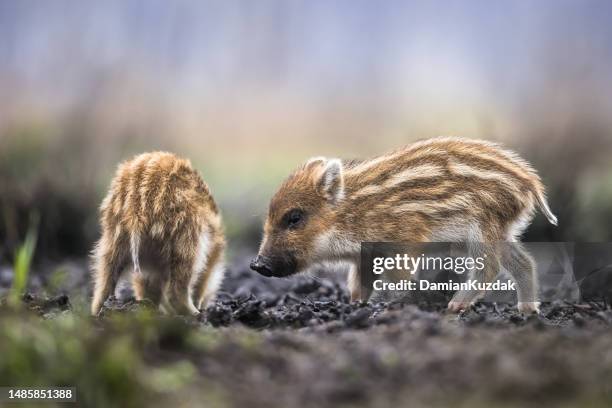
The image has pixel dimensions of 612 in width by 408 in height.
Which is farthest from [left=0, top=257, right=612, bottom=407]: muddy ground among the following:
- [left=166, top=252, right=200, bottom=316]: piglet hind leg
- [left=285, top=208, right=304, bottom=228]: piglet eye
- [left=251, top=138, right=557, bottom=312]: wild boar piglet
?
[left=285, top=208, right=304, bottom=228]: piglet eye

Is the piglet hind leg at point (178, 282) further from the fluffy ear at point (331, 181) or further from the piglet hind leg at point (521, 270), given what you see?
the piglet hind leg at point (521, 270)

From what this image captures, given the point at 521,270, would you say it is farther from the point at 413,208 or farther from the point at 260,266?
the point at 260,266

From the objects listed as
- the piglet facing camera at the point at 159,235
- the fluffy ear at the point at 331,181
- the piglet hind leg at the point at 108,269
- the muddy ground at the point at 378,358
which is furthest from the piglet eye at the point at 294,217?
the piglet hind leg at the point at 108,269

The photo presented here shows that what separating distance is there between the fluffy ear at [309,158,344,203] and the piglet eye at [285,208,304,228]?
221 mm

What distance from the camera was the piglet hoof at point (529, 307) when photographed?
20.4 feet

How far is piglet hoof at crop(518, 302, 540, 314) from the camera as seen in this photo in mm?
6203

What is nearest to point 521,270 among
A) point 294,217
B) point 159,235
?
point 294,217

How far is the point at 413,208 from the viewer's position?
6523mm

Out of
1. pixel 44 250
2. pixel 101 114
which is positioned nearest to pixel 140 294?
pixel 44 250

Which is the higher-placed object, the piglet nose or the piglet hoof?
the piglet nose

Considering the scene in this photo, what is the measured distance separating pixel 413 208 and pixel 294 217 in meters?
0.86

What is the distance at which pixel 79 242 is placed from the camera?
10164 mm

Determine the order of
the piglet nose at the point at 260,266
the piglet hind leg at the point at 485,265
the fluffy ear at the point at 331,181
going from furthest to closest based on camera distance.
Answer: the fluffy ear at the point at 331,181, the piglet nose at the point at 260,266, the piglet hind leg at the point at 485,265

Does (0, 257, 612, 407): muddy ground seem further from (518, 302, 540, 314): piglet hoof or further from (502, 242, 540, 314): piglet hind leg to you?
(502, 242, 540, 314): piglet hind leg
